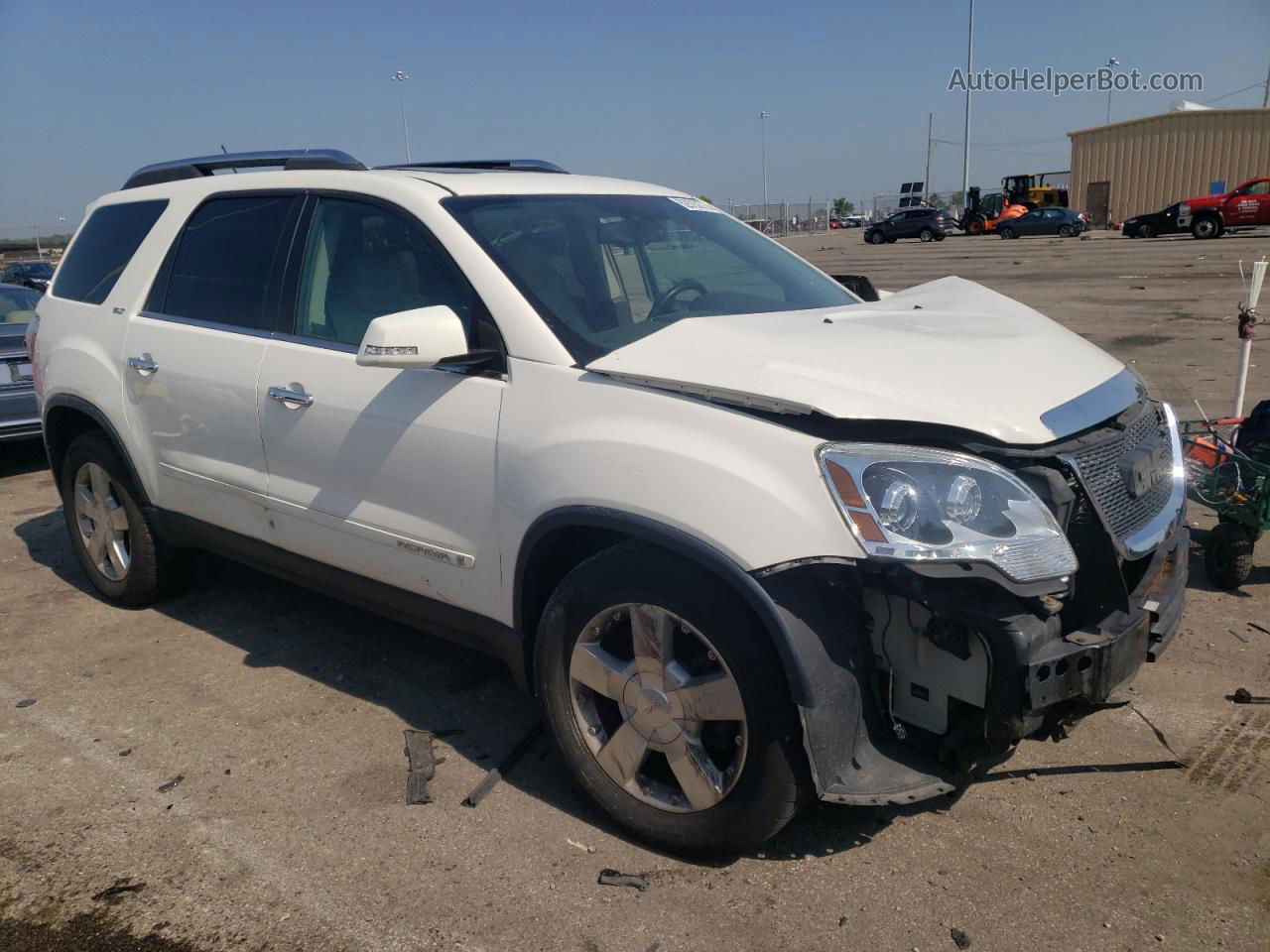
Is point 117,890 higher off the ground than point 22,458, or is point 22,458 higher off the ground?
point 22,458

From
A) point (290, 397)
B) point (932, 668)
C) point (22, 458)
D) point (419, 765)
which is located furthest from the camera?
point (22, 458)

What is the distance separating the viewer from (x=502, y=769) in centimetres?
330

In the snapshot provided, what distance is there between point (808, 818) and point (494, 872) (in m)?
0.95

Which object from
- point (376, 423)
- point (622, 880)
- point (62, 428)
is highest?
point (376, 423)

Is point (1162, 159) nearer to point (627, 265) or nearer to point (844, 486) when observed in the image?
point (627, 265)

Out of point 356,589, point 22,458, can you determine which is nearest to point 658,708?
point 356,589

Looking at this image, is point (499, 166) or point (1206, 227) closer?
point (499, 166)

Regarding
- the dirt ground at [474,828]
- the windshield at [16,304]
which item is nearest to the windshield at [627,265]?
the dirt ground at [474,828]

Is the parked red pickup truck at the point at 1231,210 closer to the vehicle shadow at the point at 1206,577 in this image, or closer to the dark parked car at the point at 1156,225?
the dark parked car at the point at 1156,225

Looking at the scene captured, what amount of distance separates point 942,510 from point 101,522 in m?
4.10

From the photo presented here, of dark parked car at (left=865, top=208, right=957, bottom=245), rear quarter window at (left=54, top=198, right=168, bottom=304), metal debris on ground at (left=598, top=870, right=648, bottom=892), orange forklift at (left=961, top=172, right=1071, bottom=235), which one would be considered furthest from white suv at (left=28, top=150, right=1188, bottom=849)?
orange forklift at (left=961, top=172, right=1071, bottom=235)

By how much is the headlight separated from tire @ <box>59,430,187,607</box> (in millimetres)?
3460

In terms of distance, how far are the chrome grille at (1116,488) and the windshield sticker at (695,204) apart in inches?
79.4

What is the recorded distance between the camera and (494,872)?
280cm
